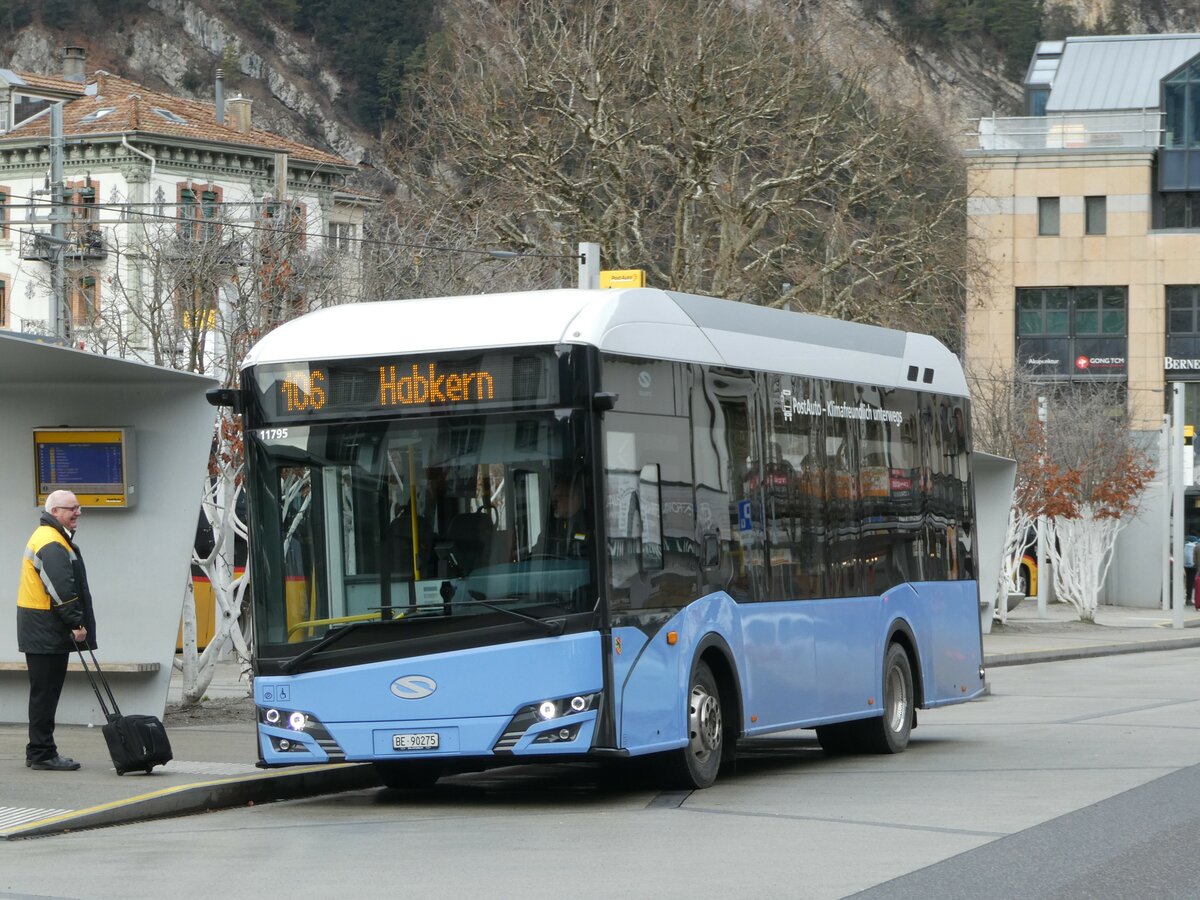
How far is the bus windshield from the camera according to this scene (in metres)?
11.5

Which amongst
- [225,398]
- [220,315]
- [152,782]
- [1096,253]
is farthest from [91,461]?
[1096,253]

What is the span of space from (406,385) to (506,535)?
42.9 inches

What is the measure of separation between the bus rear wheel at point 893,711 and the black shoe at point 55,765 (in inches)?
234

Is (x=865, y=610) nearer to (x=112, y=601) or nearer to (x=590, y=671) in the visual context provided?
(x=590, y=671)

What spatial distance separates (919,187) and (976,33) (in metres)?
100

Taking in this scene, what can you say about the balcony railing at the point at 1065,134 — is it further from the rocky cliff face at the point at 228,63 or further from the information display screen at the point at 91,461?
the information display screen at the point at 91,461

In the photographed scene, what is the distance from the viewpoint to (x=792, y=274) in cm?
3544

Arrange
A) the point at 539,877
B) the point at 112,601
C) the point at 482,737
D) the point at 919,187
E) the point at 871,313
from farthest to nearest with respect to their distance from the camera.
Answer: the point at 919,187 → the point at 871,313 → the point at 112,601 → the point at 482,737 → the point at 539,877

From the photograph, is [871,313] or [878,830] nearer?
[878,830]

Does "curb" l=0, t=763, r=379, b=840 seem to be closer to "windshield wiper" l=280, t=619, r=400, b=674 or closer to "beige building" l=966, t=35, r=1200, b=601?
"windshield wiper" l=280, t=619, r=400, b=674

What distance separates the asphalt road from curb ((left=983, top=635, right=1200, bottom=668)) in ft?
44.5

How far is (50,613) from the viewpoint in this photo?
13.0 metres

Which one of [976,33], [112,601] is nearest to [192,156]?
[112,601]

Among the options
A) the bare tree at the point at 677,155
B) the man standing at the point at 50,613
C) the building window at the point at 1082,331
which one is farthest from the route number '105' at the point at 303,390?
the building window at the point at 1082,331
